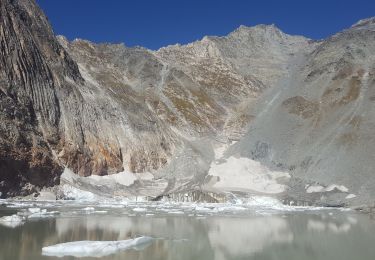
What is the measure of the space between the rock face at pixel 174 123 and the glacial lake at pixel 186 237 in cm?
1590

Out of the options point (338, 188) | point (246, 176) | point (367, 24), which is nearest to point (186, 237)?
point (338, 188)

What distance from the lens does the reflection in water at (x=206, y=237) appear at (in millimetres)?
17219

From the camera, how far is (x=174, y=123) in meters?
73.6

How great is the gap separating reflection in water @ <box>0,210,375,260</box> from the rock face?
1816cm

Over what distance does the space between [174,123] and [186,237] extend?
52.3 meters

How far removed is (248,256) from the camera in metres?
17.3

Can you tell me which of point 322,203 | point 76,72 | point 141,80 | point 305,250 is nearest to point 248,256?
point 305,250

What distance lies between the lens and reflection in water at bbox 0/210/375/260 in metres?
17.2

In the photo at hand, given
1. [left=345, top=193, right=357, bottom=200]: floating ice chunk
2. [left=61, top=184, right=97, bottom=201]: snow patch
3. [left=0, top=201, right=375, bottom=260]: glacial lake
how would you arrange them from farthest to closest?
[left=345, top=193, right=357, bottom=200]: floating ice chunk → [left=61, top=184, right=97, bottom=201]: snow patch → [left=0, top=201, right=375, bottom=260]: glacial lake

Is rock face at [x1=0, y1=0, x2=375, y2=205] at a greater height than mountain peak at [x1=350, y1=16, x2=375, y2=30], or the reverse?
mountain peak at [x1=350, y1=16, x2=375, y2=30]

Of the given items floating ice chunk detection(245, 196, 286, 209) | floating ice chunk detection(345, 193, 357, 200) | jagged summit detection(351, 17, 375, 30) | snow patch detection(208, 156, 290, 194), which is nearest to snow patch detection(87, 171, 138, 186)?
snow patch detection(208, 156, 290, 194)

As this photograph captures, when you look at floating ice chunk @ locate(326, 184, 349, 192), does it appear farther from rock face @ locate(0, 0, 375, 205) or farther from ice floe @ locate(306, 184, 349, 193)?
rock face @ locate(0, 0, 375, 205)

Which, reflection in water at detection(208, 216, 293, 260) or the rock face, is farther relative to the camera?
the rock face

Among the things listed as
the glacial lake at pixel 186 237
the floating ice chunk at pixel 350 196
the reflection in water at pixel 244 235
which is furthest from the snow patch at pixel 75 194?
the floating ice chunk at pixel 350 196
